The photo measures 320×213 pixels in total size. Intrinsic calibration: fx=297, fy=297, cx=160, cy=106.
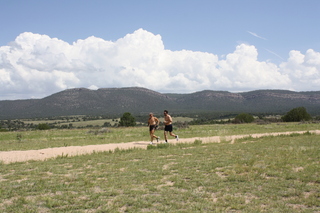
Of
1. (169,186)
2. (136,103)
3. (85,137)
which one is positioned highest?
(136,103)

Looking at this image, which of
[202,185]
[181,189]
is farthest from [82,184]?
[202,185]

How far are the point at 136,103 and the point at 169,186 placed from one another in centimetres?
15070

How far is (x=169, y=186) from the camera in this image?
7.63 metres

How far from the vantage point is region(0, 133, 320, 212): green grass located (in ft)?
20.2

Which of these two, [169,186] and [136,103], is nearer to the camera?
[169,186]

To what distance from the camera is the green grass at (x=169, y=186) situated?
20.2ft

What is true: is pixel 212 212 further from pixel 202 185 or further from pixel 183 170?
pixel 183 170

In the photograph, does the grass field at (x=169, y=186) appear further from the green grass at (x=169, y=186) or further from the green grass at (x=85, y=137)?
the green grass at (x=85, y=137)

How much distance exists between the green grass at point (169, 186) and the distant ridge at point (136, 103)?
131483 mm

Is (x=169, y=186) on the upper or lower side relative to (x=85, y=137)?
upper

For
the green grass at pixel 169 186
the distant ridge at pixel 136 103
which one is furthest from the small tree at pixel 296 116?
the distant ridge at pixel 136 103

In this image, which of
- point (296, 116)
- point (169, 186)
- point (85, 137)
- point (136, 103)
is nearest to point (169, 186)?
point (169, 186)

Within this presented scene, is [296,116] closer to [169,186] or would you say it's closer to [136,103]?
[169,186]

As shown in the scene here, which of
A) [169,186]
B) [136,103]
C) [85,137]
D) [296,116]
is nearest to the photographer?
[169,186]
